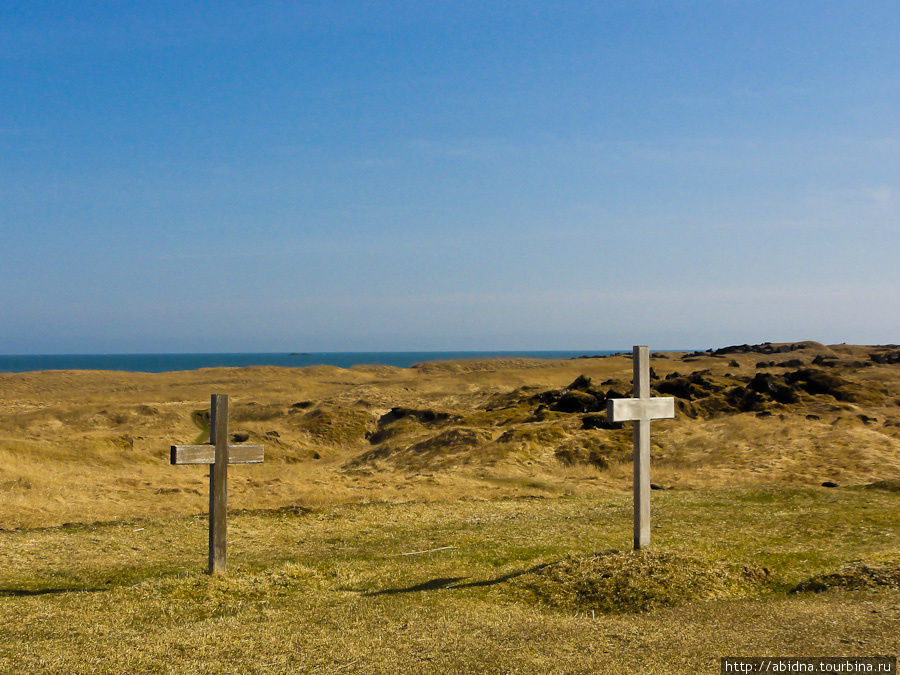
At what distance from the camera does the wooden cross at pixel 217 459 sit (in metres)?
11.4

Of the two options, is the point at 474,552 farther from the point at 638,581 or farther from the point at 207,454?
the point at 207,454

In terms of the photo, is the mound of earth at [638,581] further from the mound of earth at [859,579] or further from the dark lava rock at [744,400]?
the dark lava rock at [744,400]

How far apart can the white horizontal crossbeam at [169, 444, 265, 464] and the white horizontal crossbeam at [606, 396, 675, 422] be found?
582cm

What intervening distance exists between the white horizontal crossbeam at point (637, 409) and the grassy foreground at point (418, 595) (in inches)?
83.1

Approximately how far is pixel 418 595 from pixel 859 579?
234 inches

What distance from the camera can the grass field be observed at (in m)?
7.67

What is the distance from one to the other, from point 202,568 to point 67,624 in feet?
10.9

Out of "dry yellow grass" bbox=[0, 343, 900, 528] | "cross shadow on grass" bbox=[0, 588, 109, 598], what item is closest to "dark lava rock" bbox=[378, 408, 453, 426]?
"dry yellow grass" bbox=[0, 343, 900, 528]

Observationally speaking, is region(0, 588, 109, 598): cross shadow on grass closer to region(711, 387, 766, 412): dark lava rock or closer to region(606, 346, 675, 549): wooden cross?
region(606, 346, 675, 549): wooden cross

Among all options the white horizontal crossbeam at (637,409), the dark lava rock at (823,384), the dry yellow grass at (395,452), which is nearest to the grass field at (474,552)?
the dry yellow grass at (395,452)

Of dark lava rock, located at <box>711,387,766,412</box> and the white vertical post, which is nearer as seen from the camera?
the white vertical post

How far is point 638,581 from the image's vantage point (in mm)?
9859

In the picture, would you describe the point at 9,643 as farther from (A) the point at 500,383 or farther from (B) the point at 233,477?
(A) the point at 500,383

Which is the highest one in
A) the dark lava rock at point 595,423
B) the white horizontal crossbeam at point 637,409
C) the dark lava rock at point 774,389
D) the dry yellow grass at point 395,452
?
the white horizontal crossbeam at point 637,409
